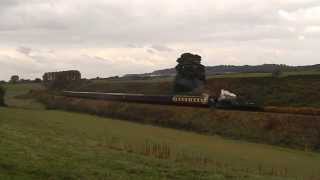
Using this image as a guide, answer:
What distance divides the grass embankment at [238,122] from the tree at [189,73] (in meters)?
17.0

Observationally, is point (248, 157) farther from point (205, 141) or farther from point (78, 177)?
point (78, 177)

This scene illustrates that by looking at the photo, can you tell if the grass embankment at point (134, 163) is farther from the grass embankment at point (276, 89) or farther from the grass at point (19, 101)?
the grass at point (19, 101)

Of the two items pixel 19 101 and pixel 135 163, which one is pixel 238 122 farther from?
pixel 19 101

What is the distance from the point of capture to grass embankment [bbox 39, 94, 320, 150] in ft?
133

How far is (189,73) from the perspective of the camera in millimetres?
90500

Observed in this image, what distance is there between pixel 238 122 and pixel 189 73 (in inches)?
1679

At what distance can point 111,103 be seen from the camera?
82438 millimetres

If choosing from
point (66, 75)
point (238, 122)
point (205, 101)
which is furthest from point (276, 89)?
point (66, 75)

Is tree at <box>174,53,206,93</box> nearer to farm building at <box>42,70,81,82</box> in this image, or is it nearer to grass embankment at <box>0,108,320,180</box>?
grass embankment at <box>0,108,320,180</box>

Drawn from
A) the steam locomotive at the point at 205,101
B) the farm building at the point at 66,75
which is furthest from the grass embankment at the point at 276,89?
the farm building at the point at 66,75

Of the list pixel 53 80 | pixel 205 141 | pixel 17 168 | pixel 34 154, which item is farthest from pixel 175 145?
pixel 53 80

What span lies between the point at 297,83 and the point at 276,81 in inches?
211

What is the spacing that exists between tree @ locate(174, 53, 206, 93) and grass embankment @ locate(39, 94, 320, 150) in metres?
17.0

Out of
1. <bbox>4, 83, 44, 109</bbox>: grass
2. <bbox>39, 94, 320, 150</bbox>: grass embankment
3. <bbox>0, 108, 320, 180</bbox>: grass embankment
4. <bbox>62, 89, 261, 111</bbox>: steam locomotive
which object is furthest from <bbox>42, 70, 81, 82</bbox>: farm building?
<bbox>0, 108, 320, 180</bbox>: grass embankment
